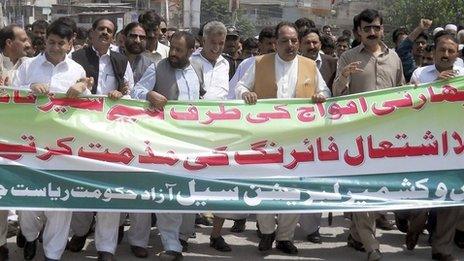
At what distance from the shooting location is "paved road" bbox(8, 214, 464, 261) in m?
5.61

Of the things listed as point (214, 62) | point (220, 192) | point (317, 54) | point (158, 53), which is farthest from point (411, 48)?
point (220, 192)

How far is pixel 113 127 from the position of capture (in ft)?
17.0

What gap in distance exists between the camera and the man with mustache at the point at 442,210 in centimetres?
544

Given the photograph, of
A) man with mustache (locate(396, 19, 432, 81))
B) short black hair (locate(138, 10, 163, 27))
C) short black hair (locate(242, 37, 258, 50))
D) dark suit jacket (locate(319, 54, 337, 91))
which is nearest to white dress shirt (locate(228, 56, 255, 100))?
dark suit jacket (locate(319, 54, 337, 91))

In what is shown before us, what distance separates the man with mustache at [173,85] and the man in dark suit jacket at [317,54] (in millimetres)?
1413

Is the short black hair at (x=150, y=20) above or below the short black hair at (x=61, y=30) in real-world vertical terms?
above

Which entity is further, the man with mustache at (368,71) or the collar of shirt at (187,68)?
the collar of shirt at (187,68)

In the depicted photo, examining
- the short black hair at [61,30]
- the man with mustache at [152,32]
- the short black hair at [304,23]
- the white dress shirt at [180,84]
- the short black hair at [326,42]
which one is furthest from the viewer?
the short black hair at [326,42]

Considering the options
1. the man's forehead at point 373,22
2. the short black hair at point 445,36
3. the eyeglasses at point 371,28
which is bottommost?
the short black hair at point 445,36

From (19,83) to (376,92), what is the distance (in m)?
2.87

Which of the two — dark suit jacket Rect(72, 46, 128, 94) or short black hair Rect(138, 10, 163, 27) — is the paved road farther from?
short black hair Rect(138, 10, 163, 27)

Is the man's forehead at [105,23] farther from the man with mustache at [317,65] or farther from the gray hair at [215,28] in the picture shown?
the man with mustache at [317,65]

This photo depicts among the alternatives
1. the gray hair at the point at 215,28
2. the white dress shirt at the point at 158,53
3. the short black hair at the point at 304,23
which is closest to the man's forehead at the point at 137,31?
the white dress shirt at the point at 158,53

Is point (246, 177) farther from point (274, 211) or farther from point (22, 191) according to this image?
point (22, 191)
